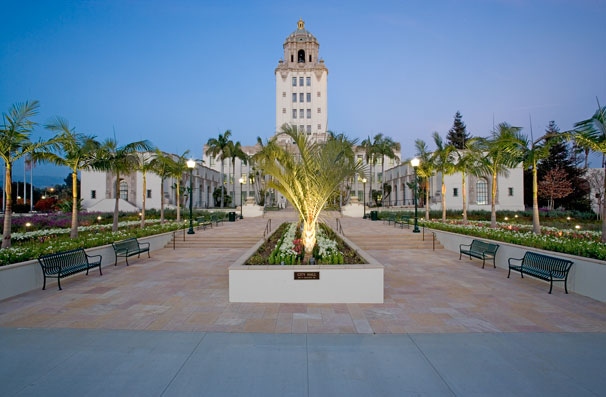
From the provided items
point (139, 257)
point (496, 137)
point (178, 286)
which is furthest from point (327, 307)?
point (496, 137)

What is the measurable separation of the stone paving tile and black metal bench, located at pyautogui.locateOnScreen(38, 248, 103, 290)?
15.3 inches

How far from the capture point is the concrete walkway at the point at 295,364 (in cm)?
340

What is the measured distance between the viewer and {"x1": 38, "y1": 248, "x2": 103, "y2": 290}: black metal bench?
739cm

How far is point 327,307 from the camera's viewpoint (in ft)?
20.1

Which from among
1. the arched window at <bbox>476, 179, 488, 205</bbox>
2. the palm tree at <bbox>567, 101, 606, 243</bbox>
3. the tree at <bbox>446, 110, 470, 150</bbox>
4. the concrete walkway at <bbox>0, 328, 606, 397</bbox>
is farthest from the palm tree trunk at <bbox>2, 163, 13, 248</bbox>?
the tree at <bbox>446, 110, 470, 150</bbox>

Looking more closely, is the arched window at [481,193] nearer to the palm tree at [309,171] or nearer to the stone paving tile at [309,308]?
the stone paving tile at [309,308]

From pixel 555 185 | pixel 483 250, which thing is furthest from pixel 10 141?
pixel 555 185

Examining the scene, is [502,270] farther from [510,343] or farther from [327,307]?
[327,307]

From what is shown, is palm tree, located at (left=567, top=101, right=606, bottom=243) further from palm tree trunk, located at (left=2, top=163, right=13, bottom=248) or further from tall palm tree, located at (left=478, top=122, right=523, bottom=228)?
palm tree trunk, located at (left=2, top=163, right=13, bottom=248)

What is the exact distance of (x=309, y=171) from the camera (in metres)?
7.76

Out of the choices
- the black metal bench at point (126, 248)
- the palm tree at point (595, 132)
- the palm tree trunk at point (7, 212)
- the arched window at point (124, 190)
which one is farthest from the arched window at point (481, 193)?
the arched window at point (124, 190)

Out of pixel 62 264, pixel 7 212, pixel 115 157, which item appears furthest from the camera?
pixel 115 157

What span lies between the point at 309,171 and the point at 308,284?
2.86m

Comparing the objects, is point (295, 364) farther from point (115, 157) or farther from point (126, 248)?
point (115, 157)
